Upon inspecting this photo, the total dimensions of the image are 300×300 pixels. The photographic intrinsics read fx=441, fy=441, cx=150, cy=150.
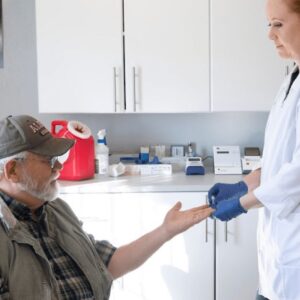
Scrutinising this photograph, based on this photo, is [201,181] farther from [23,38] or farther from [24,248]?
[23,38]

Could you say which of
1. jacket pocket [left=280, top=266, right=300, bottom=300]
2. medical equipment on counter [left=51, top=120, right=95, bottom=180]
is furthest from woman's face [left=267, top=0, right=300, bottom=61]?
medical equipment on counter [left=51, top=120, right=95, bottom=180]

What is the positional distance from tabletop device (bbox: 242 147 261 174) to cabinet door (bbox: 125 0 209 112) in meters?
0.39

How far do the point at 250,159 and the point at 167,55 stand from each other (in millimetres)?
747

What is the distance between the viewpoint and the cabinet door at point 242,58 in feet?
7.43

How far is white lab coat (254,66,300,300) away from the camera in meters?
1.28

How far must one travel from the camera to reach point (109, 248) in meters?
1.48

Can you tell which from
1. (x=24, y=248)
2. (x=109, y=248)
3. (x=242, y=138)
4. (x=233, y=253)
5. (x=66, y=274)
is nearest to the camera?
(x=24, y=248)

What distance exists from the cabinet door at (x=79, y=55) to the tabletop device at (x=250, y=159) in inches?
30.0

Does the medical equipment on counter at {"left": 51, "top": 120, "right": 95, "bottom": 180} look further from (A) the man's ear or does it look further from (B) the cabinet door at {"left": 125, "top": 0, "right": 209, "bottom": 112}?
(A) the man's ear

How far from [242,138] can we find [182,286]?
38.7 inches

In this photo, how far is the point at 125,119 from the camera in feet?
8.97

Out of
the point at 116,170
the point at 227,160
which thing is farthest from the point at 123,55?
the point at 227,160

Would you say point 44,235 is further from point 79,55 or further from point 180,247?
point 79,55

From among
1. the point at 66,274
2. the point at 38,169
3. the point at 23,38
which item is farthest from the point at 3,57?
the point at 66,274
